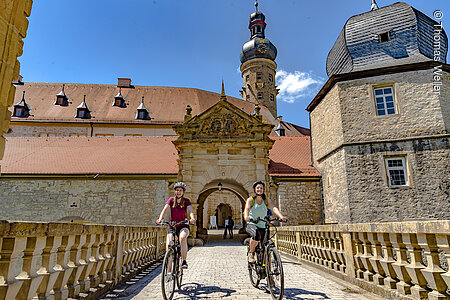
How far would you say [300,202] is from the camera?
50.8ft

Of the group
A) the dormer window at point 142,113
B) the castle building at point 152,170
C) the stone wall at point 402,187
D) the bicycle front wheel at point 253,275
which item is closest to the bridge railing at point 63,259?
the bicycle front wheel at point 253,275

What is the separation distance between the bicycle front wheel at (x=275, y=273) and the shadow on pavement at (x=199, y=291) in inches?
30.1

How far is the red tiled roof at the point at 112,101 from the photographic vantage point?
30891mm

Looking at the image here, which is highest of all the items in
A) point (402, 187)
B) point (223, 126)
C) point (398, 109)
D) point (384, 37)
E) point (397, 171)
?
point (384, 37)

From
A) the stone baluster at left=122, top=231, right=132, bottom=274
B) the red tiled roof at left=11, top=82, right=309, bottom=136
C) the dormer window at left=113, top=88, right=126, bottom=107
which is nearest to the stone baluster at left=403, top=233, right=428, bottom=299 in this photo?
the stone baluster at left=122, top=231, right=132, bottom=274

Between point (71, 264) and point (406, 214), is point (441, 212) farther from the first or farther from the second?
point (71, 264)

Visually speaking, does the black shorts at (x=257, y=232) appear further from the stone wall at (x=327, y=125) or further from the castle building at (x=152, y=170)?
the stone wall at (x=327, y=125)

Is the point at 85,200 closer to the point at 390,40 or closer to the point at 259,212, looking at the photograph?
the point at 259,212

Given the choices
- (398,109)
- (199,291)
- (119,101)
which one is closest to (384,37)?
(398,109)

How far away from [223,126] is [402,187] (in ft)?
26.7

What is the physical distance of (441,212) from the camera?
38.8 feet

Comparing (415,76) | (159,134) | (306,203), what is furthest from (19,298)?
(159,134)

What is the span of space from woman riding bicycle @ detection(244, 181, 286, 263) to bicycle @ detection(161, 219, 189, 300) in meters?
0.96

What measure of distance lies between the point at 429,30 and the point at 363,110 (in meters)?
5.23
